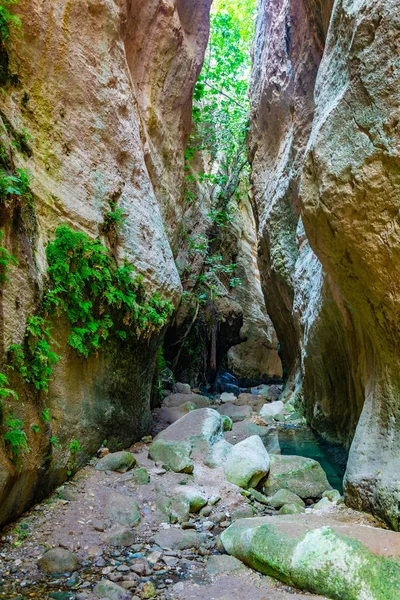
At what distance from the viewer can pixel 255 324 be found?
21.2 meters

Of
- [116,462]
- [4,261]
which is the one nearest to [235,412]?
[116,462]

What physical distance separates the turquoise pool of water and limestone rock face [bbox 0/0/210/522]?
2865 mm

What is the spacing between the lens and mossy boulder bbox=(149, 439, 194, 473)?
18.5ft

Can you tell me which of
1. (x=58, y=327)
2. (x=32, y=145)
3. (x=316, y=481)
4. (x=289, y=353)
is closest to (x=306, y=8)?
(x=32, y=145)

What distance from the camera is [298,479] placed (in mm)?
5652

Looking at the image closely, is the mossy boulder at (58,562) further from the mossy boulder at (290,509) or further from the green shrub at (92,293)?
the mossy boulder at (290,509)

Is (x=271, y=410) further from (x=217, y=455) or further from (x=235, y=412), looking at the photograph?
(x=217, y=455)

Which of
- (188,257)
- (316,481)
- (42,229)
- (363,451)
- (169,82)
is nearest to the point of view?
(363,451)

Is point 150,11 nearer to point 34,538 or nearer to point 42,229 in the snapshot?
point 42,229

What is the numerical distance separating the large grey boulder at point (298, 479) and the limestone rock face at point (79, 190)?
2.01 meters

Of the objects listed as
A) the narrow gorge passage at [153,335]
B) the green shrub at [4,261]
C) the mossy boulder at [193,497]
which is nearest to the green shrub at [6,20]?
the narrow gorge passage at [153,335]

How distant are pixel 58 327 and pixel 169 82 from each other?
6.16 meters

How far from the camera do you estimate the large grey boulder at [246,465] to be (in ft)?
18.2

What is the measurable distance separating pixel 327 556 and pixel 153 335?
167 inches
